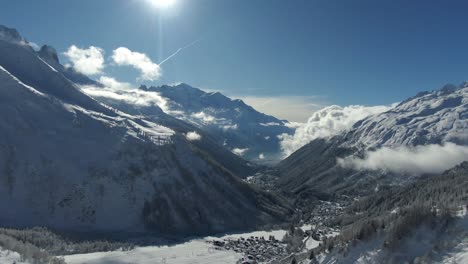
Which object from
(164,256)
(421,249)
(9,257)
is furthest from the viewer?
(164,256)

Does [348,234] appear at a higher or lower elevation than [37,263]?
higher

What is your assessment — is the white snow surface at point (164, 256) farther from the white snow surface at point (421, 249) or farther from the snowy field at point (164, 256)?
the white snow surface at point (421, 249)

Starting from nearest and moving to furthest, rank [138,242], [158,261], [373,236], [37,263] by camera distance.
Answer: [373,236]
[37,263]
[158,261]
[138,242]

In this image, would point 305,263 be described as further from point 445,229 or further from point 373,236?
point 445,229

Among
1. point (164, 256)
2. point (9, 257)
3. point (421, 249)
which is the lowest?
point (164, 256)

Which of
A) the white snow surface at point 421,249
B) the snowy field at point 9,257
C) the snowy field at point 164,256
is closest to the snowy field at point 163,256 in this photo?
the snowy field at point 164,256

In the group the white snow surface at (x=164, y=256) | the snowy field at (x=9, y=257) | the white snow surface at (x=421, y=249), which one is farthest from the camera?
the white snow surface at (x=164, y=256)

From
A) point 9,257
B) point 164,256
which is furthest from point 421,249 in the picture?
point 164,256

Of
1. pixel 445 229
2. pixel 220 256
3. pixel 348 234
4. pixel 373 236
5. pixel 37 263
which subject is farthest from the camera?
pixel 220 256

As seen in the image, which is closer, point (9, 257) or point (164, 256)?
point (9, 257)

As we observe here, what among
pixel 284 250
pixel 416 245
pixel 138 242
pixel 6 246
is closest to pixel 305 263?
pixel 416 245

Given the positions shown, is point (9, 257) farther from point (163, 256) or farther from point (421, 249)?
point (163, 256)
